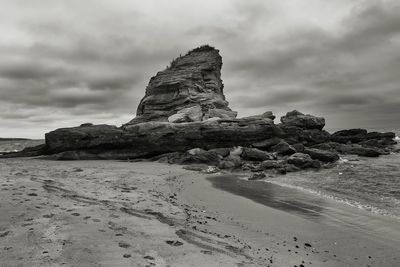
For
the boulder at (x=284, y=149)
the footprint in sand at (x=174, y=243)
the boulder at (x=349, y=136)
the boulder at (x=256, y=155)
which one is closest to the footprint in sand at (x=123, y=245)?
the footprint in sand at (x=174, y=243)

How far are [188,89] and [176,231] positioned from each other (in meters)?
42.2

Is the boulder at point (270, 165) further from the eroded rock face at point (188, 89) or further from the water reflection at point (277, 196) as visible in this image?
the eroded rock face at point (188, 89)

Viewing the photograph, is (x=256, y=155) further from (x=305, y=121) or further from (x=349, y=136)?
(x=349, y=136)

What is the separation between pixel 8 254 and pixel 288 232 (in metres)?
6.81

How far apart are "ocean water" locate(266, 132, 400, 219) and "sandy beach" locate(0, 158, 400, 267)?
1.67m

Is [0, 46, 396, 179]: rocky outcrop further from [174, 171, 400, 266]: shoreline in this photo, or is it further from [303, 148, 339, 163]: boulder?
[174, 171, 400, 266]: shoreline

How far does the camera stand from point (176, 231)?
8031 millimetres

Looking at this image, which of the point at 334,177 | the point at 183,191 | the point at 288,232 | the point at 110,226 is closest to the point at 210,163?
the point at 334,177

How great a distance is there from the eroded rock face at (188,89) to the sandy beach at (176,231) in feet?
103

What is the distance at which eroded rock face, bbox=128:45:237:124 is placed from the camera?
47.8m

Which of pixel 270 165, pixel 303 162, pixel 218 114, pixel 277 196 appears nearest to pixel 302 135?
pixel 218 114

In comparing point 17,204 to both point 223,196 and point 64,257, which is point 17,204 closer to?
point 64,257

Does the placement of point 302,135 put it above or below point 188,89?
below

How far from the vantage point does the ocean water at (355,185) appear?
1375cm
